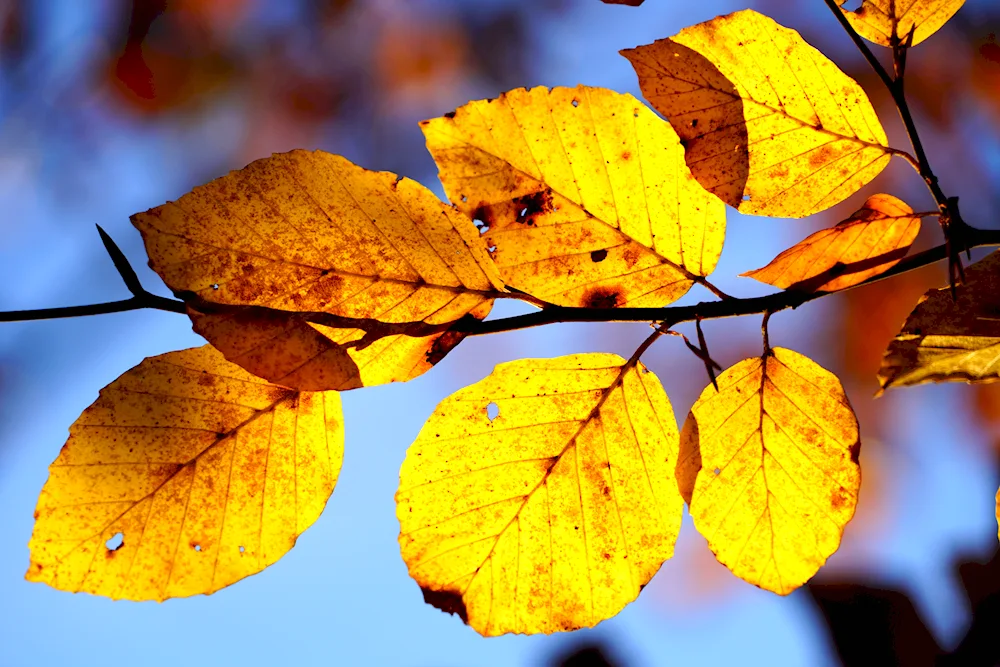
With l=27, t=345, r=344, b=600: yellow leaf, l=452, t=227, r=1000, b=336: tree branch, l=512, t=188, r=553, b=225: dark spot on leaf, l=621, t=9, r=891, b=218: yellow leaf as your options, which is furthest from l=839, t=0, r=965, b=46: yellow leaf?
l=27, t=345, r=344, b=600: yellow leaf

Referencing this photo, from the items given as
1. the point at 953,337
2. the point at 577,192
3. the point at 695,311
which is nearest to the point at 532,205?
the point at 577,192

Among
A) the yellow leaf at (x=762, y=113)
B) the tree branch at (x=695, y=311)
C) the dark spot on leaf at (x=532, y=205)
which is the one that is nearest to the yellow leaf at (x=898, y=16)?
the yellow leaf at (x=762, y=113)

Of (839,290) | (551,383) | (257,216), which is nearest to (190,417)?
(257,216)

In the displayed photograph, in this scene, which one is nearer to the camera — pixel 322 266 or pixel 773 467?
pixel 322 266

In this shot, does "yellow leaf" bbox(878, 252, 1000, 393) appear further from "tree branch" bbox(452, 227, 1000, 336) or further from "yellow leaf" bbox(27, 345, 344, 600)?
"yellow leaf" bbox(27, 345, 344, 600)

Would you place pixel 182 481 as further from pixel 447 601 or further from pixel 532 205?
pixel 532 205

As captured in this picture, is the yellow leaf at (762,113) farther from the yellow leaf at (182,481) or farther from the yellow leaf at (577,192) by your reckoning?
the yellow leaf at (182,481)

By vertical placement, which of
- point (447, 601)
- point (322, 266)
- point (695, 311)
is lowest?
point (447, 601)

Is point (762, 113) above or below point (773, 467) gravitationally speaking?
above
